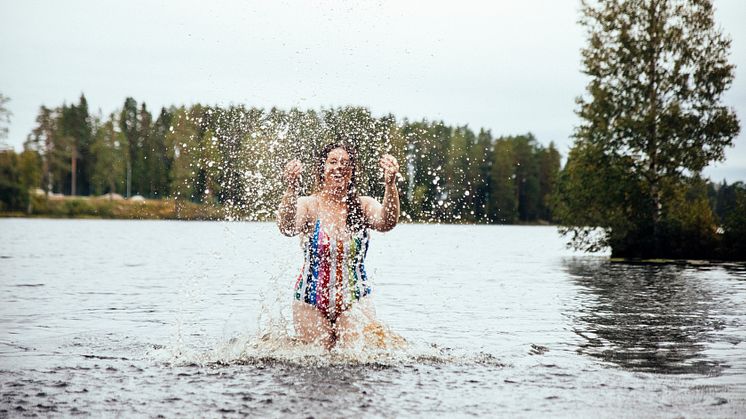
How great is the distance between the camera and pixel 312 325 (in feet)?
30.9

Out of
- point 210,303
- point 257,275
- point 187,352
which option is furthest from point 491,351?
point 257,275

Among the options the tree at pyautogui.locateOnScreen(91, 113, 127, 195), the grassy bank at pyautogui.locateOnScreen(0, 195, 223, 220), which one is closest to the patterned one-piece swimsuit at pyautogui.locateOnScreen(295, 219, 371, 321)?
the grassy bank at pyautogui.locateOnScreen(0, 195, 223, 220)

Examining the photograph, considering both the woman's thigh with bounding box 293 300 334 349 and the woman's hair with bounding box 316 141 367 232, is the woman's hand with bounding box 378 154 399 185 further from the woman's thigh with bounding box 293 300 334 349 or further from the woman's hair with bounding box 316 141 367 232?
the woman's thigh with bounding box 293 300 334 349

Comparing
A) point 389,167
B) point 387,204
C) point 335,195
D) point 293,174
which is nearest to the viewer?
point 389,167

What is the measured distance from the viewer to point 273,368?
896 cm

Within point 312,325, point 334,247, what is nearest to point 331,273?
point 334,247

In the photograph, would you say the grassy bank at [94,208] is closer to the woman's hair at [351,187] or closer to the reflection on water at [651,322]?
the reflection on water at [651,322]

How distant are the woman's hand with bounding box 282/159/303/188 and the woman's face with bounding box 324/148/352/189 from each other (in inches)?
20.1

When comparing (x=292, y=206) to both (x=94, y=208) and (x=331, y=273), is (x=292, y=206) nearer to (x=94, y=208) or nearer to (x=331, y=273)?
(x=331, y=273)

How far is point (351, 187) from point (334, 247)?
765mm

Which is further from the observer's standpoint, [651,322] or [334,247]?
[651,322]

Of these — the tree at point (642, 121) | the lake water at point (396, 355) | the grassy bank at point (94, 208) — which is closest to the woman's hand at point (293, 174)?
the lake water at point (396, 355)

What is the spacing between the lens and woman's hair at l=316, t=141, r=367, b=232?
9477mm

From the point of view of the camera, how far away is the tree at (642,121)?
3950 cm
